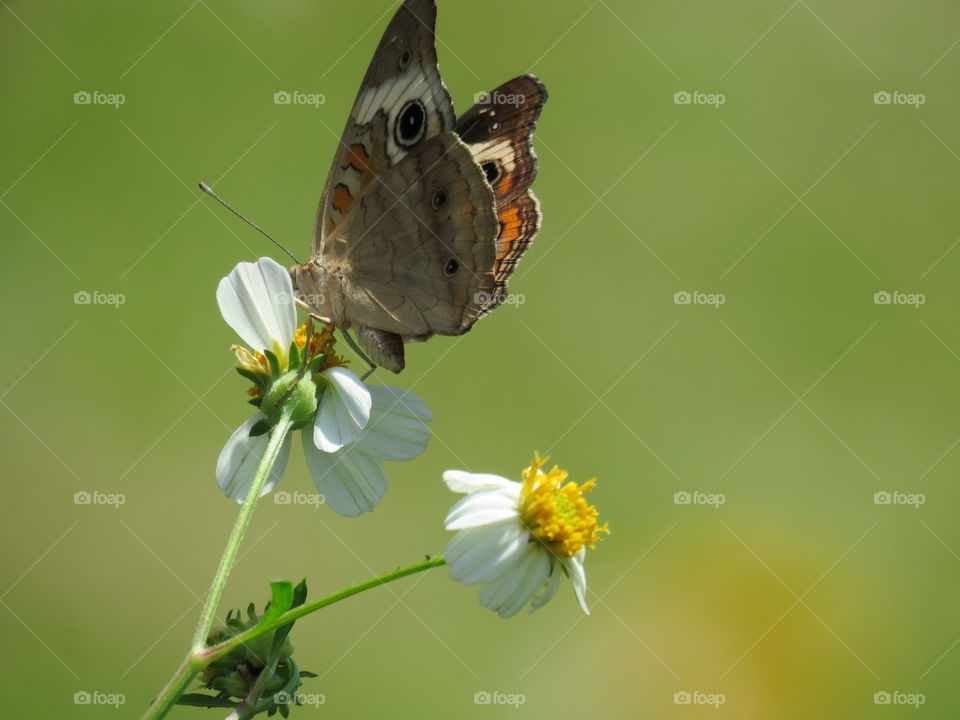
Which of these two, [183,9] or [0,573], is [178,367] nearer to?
[0,573]

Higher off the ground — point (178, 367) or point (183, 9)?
point (183, 9)

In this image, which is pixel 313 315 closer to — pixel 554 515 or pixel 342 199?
pixel 342 199

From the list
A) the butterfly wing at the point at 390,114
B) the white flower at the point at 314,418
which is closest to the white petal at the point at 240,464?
the white flower at the point at 314,418

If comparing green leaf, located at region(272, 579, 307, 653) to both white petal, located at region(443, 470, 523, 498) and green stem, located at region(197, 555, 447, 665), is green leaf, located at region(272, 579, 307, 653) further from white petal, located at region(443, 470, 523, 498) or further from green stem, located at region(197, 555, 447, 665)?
white petal, located at region(443, 470, 523, 498)

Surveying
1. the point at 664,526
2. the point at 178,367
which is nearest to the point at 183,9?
the point at 178,367

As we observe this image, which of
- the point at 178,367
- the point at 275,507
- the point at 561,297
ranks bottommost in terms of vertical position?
the point at 275,507

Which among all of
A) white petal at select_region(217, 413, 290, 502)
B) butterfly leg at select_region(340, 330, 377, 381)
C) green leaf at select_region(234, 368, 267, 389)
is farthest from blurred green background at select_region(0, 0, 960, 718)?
green leaf at select_region(234, 368, 267, 389)

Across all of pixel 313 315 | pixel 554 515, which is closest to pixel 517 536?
pixel 554 515
